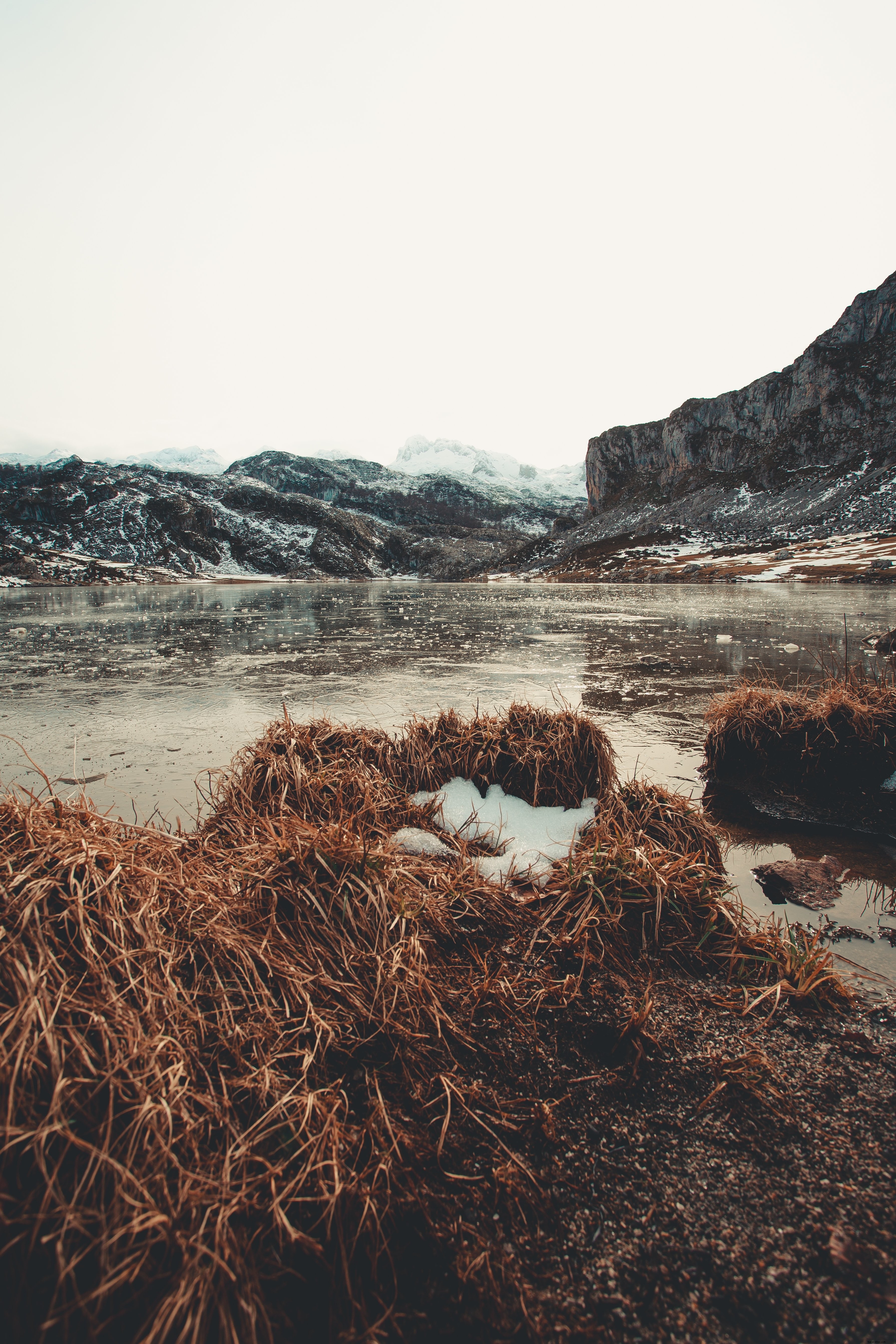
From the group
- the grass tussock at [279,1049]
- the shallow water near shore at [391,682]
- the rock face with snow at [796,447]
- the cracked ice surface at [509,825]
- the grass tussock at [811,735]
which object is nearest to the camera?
the grass tussock at [279,1049]

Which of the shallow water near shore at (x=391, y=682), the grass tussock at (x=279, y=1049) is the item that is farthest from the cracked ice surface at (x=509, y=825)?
the shallow water near shore at (x=391, y=682)

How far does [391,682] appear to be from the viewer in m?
13.4

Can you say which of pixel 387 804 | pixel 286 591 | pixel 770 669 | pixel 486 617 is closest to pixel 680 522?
pixel 286 591

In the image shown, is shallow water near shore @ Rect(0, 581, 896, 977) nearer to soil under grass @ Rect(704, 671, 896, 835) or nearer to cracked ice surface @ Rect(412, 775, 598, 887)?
soil under grass @ Rect(704, 671, 896, 835)

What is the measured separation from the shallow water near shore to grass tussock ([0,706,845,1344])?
1.63 metres

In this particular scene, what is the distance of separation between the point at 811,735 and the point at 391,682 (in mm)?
8950

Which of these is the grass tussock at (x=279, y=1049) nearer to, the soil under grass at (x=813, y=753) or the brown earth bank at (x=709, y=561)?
the soil under grass at (x=813, y=753)

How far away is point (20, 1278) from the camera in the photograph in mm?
1336

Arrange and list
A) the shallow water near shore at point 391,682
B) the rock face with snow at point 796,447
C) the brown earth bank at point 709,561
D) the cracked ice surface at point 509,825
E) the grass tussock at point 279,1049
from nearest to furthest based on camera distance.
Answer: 1. the grass tussock at point 279,1049
2. the cracked ice surface at point 509,825
3. the shallow water near shore at point 391,682
4. the brown earth bank at point 709,561
5. the rock face with snow at point 796,447

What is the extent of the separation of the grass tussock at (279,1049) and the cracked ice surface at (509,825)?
0.46 metres

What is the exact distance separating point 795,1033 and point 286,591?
86.5m

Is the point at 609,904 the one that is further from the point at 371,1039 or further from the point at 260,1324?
the point at 260,1324

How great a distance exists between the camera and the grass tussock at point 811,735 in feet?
19.6

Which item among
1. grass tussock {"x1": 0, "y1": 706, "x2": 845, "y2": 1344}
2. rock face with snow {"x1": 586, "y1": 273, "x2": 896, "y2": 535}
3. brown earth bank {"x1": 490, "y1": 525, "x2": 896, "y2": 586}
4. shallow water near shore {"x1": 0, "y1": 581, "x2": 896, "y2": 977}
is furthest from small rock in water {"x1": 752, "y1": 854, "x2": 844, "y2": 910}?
rock face with snow {"x1": 586, "y1": 273, "x2": 896, "y2": 535}
